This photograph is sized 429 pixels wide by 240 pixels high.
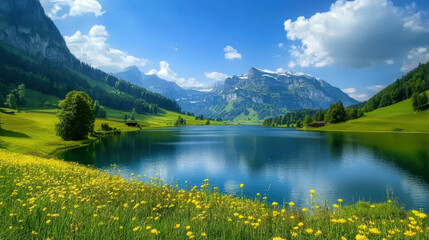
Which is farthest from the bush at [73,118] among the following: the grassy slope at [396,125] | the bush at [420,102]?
the bush at [420,102]

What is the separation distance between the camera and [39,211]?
757cm

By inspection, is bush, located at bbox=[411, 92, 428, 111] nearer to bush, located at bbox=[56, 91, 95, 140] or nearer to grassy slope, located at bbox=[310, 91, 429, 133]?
grassy slope, located at bbox=[310, 91, 429, 133]

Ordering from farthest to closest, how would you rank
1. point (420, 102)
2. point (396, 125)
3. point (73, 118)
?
point (420, 102)
point (396, 125)
point (73, 118)

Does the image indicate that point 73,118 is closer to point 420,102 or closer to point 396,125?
point 396,125

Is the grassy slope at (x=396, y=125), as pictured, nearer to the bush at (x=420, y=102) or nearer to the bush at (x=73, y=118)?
the bush at (x=420, y=102)

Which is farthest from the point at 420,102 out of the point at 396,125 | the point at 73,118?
the point at 73,118

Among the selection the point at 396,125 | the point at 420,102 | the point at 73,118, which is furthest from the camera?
the point at 420,102

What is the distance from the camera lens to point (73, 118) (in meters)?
67.2

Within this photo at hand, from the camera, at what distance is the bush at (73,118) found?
6700 cm

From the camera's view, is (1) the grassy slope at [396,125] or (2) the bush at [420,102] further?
(2) the bush at [420,102]

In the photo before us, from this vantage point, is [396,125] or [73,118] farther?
[396,125]

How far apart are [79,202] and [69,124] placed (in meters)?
69.8

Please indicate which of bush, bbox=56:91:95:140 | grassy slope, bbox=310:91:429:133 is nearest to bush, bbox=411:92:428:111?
grassy slope, bbox=310:91:429:133

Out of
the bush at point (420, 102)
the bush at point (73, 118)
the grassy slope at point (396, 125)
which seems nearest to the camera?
the bush at point (73, 118)
